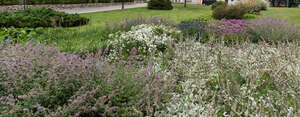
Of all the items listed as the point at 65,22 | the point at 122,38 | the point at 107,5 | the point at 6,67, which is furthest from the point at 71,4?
the point at 6,67

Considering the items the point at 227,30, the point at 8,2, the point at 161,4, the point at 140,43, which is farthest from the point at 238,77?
the point at 161,4

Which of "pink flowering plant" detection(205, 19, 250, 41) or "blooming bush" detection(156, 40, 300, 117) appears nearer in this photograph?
"blooming bush" detection(156, 40, 300, 117)

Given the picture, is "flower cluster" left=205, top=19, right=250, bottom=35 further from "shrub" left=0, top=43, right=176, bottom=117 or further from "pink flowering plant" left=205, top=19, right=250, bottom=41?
"shrub" left=0, top=43, right=176, bottom=117

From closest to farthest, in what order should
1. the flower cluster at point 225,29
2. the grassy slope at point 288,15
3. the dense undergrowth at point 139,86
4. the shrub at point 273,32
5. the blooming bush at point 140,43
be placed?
the dense undergrowth at point 139,86 → the blooming bush at point 140,43 → the shrub at point 273,32 → the flower cluster at point 225,29 → the grassy slope at point 288,15

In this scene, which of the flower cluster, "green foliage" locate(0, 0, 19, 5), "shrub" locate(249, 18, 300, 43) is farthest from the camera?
"green foliage" locate(0, 0, 19, 5)

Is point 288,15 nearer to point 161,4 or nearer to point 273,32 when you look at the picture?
point 161,4

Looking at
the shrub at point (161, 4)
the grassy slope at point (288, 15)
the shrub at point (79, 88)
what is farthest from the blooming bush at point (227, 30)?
the shrub at point (161, 4)

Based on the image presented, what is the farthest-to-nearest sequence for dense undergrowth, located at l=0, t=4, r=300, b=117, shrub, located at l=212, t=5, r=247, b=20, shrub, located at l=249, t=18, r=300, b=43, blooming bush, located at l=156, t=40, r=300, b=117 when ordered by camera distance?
shrub, located at l=212, t=5, r=247, b=20
shrub, located at l=249, t=18, r=300, b=43
blooming bush, located at l=156, t=40, r=300, b=117
dense undergrowth, located at l=0, t=4, r=300, b=117

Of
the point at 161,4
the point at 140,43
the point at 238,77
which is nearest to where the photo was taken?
the point at 238,77

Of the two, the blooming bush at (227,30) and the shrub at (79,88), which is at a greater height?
the blooming bush at (227,30)

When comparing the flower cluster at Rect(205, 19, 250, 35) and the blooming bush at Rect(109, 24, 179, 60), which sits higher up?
the flower cluster at Rect(205, 19, 250, 35)

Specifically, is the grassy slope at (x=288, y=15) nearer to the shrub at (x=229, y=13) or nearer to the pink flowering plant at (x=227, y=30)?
the shrub at (x=229, y=13)

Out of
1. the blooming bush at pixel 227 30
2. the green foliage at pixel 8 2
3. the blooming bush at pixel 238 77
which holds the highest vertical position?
the green foliage at pixel 8 2

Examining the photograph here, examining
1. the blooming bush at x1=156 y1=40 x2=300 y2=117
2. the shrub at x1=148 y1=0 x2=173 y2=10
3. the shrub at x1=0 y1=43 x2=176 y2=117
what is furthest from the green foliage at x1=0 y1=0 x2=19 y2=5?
the shrub at x1=0 y1=43 x2=176 y2=117
